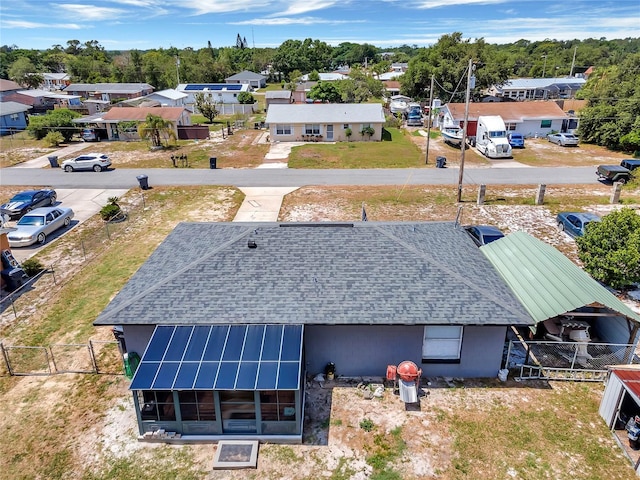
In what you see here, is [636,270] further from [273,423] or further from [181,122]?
[181,122]

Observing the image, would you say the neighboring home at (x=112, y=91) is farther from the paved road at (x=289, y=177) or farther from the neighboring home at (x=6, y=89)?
the paved road at (x=289, y=177)

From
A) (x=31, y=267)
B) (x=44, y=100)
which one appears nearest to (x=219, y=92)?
(x=44, y=100)

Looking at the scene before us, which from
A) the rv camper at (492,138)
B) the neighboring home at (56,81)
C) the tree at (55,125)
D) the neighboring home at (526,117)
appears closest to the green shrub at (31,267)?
the tree at (55,125)

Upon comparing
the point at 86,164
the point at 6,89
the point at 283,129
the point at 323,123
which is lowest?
the point at 86,164

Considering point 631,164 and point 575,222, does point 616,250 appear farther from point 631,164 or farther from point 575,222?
point 631,164

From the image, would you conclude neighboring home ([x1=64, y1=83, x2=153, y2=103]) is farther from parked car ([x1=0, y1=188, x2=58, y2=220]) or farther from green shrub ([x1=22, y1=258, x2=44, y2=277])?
green shrub ([x1=22, y1=258, x2=44, y2=277])

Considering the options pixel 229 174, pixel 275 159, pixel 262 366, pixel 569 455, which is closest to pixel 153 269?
pixel 262 366
